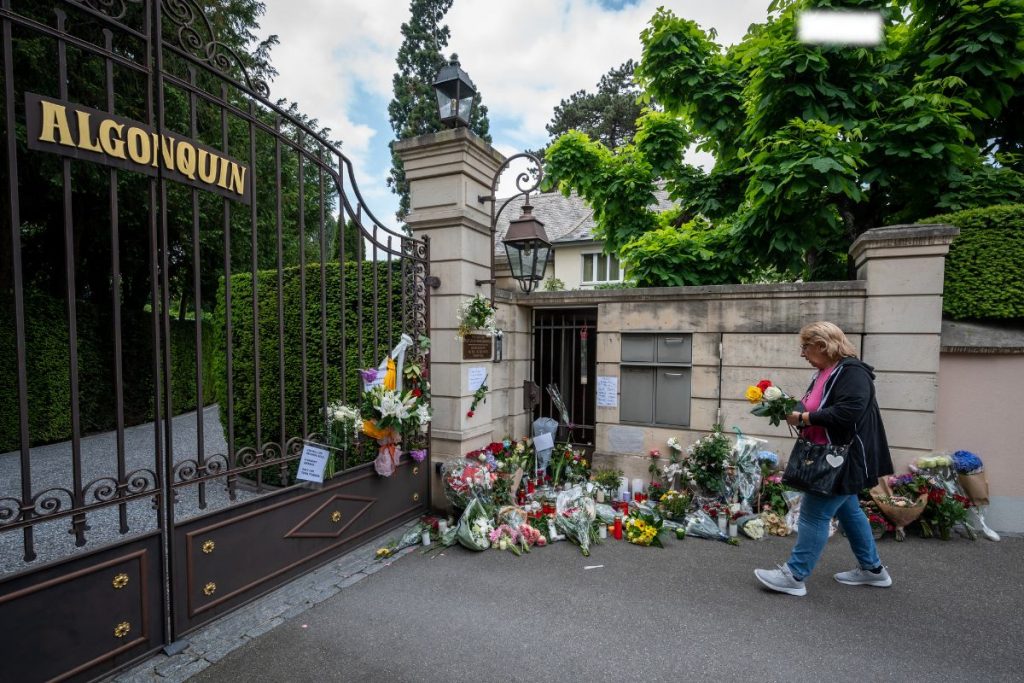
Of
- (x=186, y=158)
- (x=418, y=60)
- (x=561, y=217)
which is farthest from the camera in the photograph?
(x=418, y=60)

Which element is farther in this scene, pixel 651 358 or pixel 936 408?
pixel 651 358

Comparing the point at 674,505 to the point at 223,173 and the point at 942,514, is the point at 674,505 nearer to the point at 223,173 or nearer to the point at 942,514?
the point at 942,514

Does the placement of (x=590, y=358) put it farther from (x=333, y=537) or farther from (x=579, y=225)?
(x=579, y=225)

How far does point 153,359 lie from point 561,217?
639 inches

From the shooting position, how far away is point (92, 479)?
18.6 feet

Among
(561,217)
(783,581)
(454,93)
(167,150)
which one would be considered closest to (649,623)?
(783,581)

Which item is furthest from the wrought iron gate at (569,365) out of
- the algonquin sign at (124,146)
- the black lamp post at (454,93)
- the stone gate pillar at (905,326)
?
the algonquin sign at (124,146)

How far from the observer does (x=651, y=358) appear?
5500mm

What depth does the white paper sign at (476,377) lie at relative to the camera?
16.3 feet

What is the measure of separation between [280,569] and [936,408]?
19.0 feet

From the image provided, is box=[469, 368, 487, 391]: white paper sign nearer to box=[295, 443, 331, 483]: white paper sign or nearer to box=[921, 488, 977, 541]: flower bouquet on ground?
box=[295, 443, 331, 483]: white paper sign

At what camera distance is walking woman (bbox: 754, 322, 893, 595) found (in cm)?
307

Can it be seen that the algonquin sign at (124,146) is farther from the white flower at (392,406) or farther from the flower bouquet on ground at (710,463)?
the flower bouquet on ground at (710,463)

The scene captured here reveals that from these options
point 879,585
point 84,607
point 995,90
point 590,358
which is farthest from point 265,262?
point 995,90
